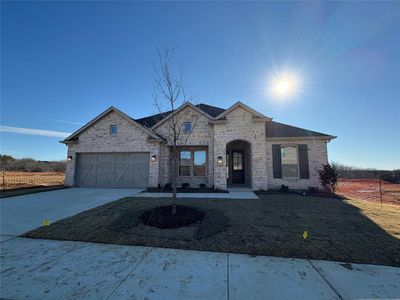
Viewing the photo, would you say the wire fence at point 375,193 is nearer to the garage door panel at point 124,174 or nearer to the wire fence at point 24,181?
the garage door panel at point 124,174

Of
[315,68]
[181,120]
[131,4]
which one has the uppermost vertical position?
[131,4]

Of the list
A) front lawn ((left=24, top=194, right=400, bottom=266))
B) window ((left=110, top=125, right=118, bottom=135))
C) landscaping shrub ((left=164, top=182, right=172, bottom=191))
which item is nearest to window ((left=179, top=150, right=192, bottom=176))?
landscaping shrub ((left=164, top=182, right=172, bottom=191))

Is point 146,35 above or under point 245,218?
above

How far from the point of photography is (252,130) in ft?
38.5

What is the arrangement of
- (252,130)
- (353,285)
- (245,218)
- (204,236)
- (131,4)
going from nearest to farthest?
(353,285) < (204,236) < (245,218) < (131,4) < (252,130)

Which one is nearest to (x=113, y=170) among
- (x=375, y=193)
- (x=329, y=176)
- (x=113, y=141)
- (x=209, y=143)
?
(x=113, y=141)

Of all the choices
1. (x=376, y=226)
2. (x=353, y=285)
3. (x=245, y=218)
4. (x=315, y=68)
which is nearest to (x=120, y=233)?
(x=245, y=218)

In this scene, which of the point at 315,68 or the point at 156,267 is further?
the point at 315,68

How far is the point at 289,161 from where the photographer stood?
483 inches

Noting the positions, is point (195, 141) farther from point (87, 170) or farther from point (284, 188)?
point (87, 170)

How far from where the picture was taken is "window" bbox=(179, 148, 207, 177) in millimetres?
13109

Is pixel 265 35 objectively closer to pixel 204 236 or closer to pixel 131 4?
pixel 131 4

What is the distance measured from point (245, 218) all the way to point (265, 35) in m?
8.73

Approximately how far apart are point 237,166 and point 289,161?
3892mm
